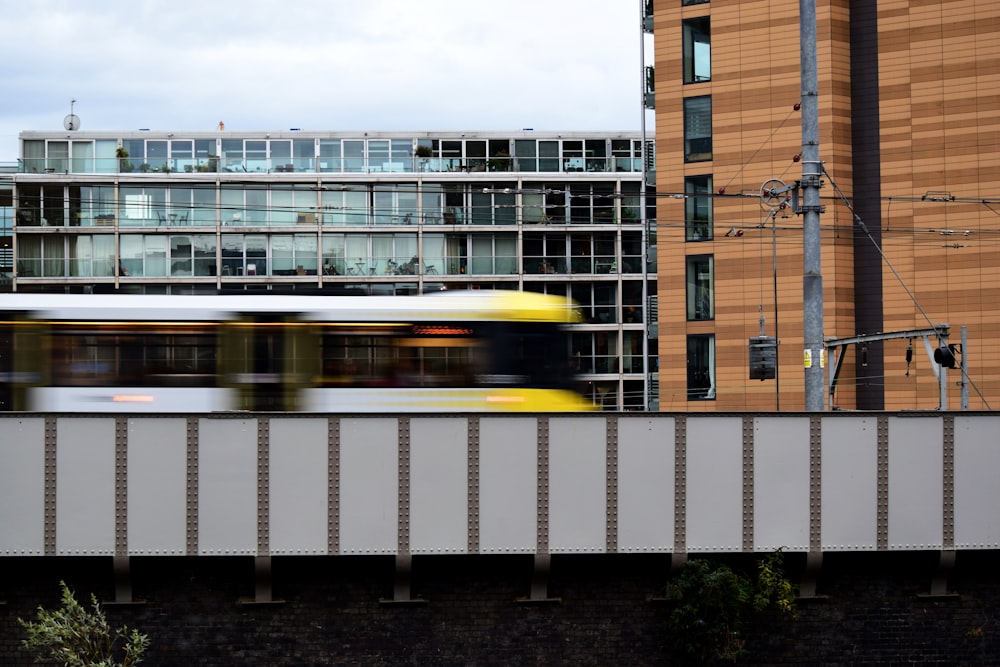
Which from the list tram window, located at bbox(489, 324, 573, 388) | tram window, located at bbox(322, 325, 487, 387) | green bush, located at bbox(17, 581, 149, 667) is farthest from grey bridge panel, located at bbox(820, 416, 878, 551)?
green bush, located at bbox(17, 581, 149, 667)

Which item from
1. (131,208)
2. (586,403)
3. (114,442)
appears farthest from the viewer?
(131,208)

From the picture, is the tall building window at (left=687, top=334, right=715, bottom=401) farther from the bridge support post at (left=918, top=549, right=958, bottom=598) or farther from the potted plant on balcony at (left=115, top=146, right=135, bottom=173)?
the potted plant on balcony at (left=115, top=146, right=135, bottom=173)

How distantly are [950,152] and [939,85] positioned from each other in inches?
77.7

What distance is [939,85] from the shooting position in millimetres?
37281

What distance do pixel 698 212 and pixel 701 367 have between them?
4.89 meters

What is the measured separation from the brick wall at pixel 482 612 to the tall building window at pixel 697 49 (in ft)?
81.0

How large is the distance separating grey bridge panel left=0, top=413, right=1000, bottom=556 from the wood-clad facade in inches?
751

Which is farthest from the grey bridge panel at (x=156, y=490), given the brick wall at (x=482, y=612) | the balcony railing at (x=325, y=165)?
the balcony railing at (x=325, y=165)

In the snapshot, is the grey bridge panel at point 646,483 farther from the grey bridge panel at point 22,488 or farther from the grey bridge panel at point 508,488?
the grey bridge panel at point 22,488

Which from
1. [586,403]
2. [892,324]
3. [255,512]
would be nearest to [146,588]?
[255,512]

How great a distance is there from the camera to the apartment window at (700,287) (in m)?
40.3

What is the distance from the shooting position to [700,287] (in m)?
40.6

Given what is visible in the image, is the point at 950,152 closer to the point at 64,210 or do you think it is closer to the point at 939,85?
the point at 939,85

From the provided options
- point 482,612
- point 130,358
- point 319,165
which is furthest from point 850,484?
point 319,165
